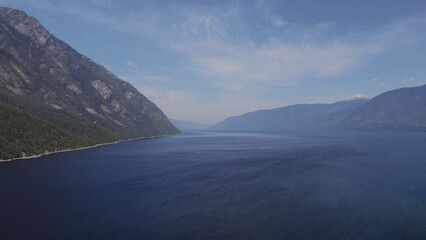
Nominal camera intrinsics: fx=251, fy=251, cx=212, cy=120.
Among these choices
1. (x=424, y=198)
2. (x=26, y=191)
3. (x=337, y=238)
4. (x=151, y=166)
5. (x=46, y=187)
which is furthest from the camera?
(x=151, y=166)

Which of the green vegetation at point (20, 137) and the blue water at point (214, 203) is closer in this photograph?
the blue water at point (214, 203)

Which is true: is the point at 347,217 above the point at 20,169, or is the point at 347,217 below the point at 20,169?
below

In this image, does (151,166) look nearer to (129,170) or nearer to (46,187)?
(129,170)

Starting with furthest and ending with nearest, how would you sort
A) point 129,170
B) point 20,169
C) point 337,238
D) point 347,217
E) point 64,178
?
1. point 129,170
2. point 20,169
3. point 64,178
4. point 347,217
5. point 337,238

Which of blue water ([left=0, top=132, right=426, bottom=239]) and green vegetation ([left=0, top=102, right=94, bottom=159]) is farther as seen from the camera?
green vegetation ([left=0, top=102, right=94, bottom=159])

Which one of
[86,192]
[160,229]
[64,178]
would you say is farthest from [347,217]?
[64,178]

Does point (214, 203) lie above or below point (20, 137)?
below

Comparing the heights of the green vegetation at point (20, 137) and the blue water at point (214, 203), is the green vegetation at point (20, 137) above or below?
above

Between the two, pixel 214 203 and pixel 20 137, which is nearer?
pixel 214 203

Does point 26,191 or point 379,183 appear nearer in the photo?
point 26,191

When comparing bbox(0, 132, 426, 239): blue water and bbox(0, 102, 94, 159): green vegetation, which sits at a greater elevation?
bbox(0, 102, 94, 159): green vegetation
